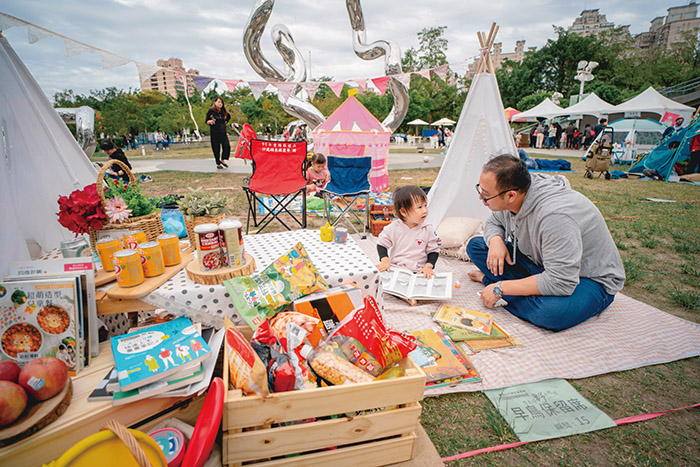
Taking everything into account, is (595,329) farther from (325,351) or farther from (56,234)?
(56,234)

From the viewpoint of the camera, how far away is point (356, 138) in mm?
7258

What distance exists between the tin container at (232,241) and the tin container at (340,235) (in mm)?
766

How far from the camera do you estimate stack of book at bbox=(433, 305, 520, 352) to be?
2273 mm

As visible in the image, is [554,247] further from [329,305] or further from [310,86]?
[310,86]

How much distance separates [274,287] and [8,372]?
40.2 inches

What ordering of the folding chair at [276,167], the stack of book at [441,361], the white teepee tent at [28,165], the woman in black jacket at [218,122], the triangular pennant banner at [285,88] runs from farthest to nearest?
the woman in black jacket at [218,122] < the triangular pennant banner at [285,88] < the folding chair at [276,167] < the white teepee tent at [28,165] < the stack of book at [441,361]

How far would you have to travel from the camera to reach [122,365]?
4.33ft

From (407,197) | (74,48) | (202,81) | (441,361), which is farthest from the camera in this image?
(202,81)

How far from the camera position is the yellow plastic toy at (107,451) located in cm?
94

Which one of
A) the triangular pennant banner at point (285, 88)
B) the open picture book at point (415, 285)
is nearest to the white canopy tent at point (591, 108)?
the triangular pennant banner at point (285, 88)

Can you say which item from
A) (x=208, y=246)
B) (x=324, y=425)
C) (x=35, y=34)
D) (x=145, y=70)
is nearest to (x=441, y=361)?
(x=324, y=425)

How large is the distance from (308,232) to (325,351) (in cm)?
135

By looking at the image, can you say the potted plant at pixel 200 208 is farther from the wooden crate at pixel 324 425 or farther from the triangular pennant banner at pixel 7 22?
the triangular pennant banner at pixel 7 22

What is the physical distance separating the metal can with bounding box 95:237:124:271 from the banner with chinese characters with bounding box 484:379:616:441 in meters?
2.23
